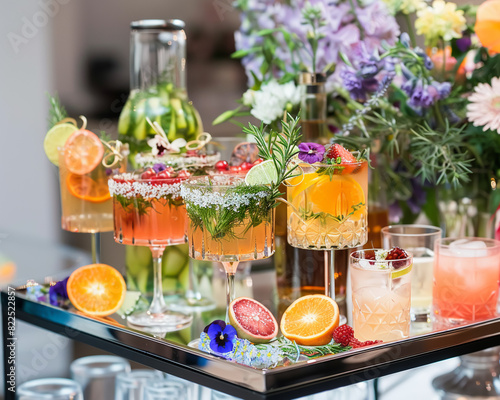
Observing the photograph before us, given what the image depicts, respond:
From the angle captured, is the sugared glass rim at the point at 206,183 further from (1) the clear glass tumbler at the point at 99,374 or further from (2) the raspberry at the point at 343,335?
(1) the clear glass tumbler at the point at 99,374

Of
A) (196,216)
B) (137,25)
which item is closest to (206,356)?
(196,216)

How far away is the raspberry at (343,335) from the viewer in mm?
1113

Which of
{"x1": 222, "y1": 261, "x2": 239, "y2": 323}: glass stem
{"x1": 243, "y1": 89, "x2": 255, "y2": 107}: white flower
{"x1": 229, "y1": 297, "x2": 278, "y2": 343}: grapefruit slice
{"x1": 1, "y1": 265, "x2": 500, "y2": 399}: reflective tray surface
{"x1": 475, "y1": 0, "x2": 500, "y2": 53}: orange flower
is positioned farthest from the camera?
{"x1": 243, "y1": 89, "x2": 255, "y2": 107}: white flower

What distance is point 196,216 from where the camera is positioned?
3.78 ft

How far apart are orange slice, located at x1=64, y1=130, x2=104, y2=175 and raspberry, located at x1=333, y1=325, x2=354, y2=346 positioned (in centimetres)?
58

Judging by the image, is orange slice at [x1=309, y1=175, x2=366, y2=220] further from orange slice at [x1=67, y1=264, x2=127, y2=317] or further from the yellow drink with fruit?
orange slice at [x1=67, y1=264, x2=127, y2=317]

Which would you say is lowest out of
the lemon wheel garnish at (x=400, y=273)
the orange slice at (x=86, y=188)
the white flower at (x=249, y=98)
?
the lemon wheel garnish at (x=400, y=273)

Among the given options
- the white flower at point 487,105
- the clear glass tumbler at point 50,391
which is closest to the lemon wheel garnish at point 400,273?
the white flower at point 487,105

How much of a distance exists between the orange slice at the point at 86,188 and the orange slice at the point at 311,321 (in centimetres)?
49

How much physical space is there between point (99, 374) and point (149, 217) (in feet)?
2.29

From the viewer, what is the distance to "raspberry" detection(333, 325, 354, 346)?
111 centimetres

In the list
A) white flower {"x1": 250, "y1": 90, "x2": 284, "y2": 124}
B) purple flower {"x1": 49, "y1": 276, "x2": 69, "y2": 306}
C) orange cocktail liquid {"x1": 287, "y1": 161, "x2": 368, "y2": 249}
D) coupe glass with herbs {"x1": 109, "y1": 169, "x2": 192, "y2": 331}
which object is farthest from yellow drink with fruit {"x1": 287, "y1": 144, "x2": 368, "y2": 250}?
purple flower {"x1": 49, "y1": 276, "x2": 69, "y2": 306}

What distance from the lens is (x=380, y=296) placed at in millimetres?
1146

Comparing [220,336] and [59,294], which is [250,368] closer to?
[220,336]
